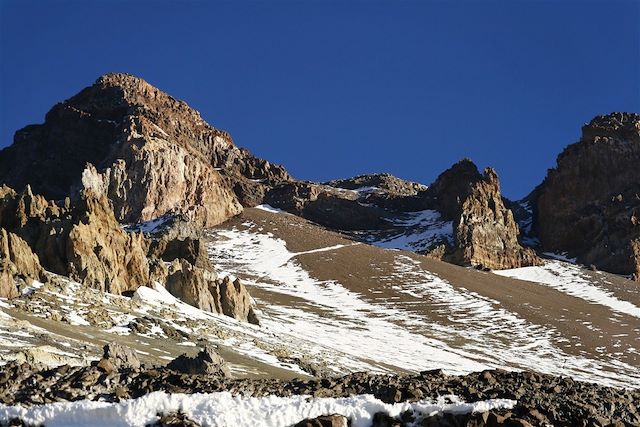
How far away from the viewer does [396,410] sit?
1739 centimetres

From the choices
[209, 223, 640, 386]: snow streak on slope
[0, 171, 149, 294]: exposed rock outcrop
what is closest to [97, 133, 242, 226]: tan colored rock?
[209, 223, 640, 386]: snow streak on slope

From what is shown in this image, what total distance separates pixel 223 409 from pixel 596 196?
155 m

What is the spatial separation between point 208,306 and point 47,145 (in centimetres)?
13881

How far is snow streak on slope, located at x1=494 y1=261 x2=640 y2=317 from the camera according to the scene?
10697 centimetres

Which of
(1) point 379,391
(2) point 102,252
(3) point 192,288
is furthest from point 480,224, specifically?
(1) point 379,391

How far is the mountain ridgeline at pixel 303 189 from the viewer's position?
145875mm

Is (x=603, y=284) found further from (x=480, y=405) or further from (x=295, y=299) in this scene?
(x=480, y=405)

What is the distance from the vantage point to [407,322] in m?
82.1

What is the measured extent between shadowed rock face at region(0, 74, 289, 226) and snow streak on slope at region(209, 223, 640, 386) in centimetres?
3025

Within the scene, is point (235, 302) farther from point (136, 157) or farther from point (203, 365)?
point (136, 157)

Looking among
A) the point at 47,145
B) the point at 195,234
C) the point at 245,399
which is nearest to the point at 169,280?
the point at 245,399

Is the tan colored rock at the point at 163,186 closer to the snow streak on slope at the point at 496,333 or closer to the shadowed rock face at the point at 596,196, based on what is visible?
the snow streak on slope at the point at 496,333

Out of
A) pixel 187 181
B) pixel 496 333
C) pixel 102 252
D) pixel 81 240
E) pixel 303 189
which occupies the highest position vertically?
pixel 303 189

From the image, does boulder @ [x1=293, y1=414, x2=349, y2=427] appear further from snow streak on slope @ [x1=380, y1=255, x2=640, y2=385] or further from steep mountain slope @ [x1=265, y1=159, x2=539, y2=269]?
steep mountain slope @ [x1=265, y1=159, x2=539, y2=269]
